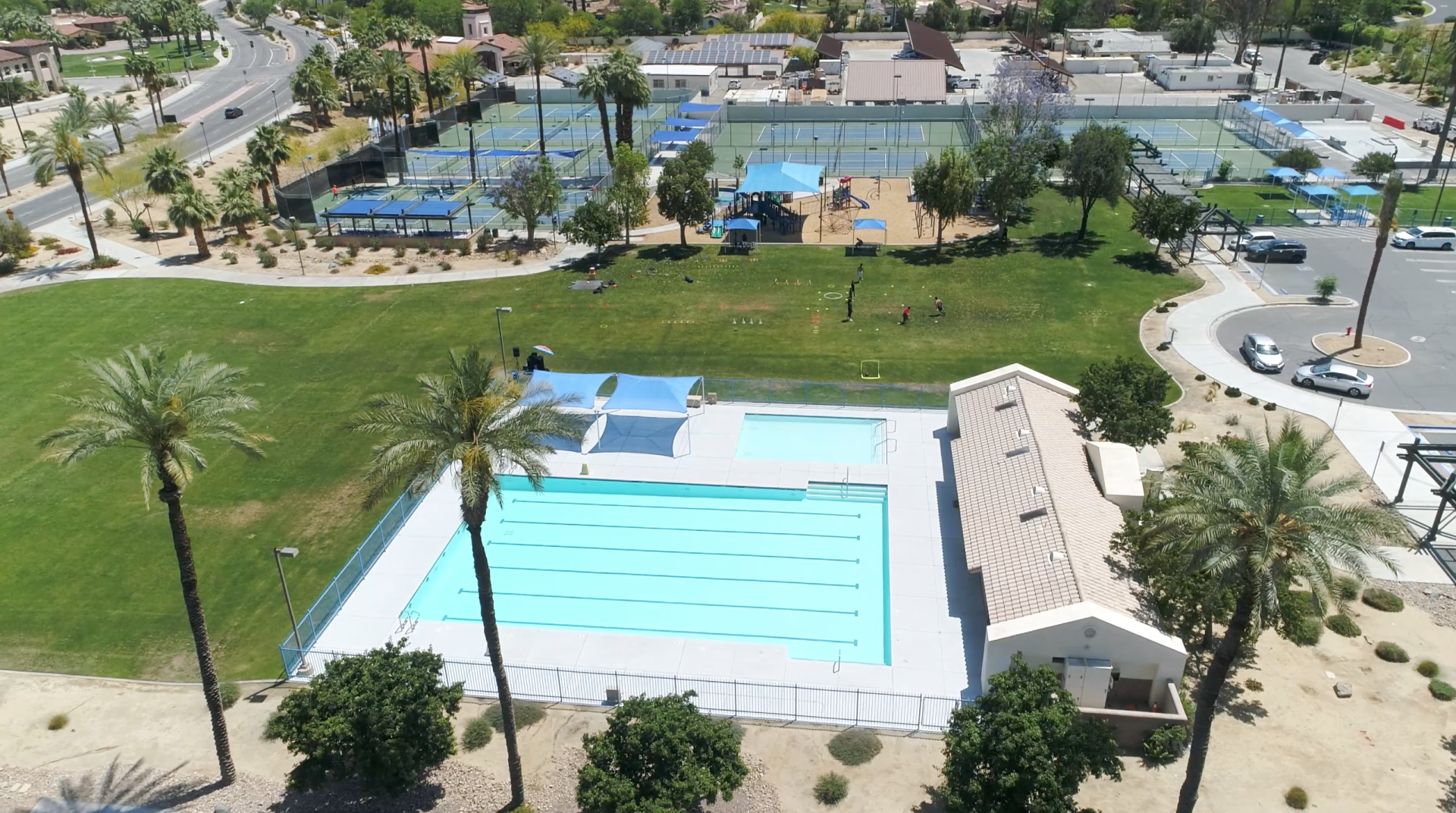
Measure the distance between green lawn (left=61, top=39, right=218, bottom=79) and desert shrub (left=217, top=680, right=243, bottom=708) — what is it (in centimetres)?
12478

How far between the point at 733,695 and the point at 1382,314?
43.1 meters

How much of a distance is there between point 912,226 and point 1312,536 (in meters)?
49.9

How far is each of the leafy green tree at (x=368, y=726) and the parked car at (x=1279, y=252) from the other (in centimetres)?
5470

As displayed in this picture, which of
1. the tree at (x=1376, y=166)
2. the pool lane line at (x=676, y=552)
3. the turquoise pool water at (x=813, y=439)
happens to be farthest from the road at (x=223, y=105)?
the tree at (x=1376, y=166)

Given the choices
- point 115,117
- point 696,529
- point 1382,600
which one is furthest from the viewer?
point 115,117

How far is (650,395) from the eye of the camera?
40.7 meters

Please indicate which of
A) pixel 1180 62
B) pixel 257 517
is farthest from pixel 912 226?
pixel 1180 62

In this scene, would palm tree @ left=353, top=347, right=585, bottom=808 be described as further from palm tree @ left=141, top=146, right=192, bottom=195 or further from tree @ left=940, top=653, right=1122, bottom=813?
palm tree @ left=141, top=146, right=192, bottom=195

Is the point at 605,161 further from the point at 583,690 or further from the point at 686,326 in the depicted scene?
the point at 583,690

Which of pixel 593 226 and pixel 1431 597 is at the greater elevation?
pixel 593 226

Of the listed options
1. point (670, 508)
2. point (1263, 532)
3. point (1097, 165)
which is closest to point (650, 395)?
point (670, 508)

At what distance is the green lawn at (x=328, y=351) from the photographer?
1260 inches

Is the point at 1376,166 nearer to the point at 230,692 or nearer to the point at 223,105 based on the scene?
the point at 230,692

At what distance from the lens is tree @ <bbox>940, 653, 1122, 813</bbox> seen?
2116 centimetres
